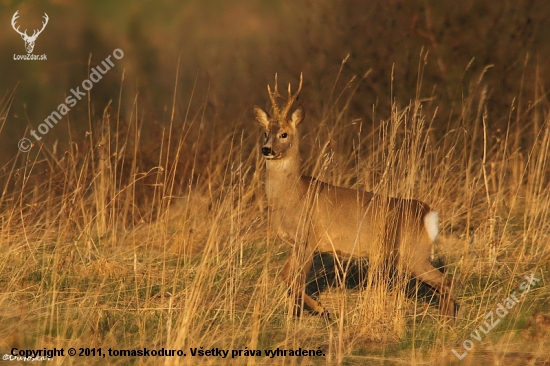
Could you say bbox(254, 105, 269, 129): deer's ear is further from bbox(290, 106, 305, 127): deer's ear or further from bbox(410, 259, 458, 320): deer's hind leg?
bbox(410, 259, 458, 320): deer's hind leg

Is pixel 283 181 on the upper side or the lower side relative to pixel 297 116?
lower

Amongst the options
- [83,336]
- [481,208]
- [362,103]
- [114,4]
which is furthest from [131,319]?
[114,4]

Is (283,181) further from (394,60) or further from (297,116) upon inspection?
(394,60)

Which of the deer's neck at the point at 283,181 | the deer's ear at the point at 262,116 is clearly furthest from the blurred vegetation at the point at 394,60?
the deer's neck at the point at 283,181

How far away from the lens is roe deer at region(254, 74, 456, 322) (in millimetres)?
5902

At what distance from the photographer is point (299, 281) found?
19.1 ft

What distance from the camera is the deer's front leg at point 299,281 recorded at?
573 centimetres

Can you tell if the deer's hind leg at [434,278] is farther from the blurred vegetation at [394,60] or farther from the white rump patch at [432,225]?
the blurred vegetation at [394,60]

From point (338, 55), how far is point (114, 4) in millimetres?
20690

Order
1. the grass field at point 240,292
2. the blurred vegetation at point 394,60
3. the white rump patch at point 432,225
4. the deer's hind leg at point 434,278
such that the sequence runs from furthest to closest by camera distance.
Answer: the blurred vegetation at point 394,60, the white rump patch at point 432,225, the deer's hind leg at point 434,278, the grass field at point 240,292

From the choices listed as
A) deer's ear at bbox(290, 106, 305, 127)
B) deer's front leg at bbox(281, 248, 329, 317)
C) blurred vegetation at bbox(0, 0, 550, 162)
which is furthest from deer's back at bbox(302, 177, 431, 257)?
blurred vegetation at bbox(0, 0, 550, 162)

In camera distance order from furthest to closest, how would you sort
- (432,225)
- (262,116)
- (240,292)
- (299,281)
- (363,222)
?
(262,116), (363,222), (432,225), (240,292), (299,281)

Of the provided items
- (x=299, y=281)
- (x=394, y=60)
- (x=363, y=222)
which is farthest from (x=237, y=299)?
(x=394, y=60)

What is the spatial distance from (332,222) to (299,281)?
2.55 feet
